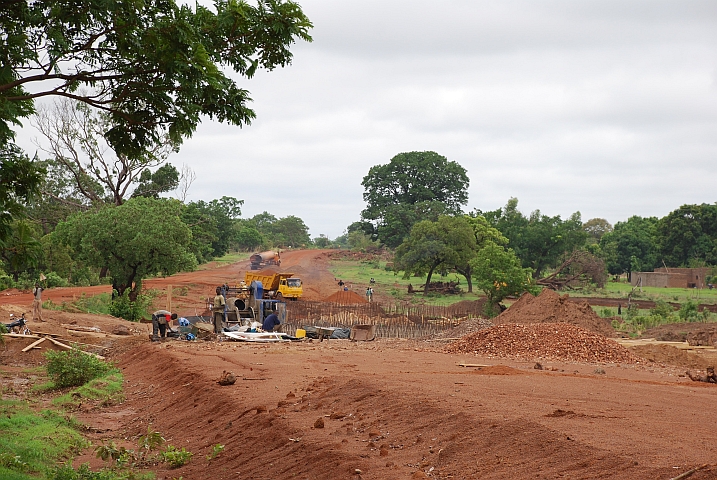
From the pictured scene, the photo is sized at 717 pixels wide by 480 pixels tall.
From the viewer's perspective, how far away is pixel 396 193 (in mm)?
92938

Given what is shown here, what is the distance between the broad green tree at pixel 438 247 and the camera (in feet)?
176

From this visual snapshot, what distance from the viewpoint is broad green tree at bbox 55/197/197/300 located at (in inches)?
1319

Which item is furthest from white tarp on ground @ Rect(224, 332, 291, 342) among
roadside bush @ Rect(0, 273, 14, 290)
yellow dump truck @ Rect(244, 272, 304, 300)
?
yellow dump truck @ Rect(244, 272, 304, 300)

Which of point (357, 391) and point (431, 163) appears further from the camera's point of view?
point (431, 163)

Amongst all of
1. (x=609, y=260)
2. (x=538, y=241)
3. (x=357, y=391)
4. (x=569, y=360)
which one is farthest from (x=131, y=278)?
(x=609, y=260)

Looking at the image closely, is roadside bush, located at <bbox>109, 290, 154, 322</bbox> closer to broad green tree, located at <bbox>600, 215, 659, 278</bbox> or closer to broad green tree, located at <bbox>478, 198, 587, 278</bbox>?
broad green tree, located at <bbox>478, 198, 587, 278</bbox>

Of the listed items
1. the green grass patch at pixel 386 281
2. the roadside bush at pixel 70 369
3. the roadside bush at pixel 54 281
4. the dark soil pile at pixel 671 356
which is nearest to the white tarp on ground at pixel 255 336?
the roadside bush at pixel 70 369

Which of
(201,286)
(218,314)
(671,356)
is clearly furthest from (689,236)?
(218,314)

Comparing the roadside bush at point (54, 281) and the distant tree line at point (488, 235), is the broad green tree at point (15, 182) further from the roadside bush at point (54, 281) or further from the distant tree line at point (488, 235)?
the roadside bush at point (54, 281)

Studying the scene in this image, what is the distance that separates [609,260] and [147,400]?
225ft

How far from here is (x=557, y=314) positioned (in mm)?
29125

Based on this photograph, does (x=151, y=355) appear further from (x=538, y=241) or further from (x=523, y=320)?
(x=538, y=241)

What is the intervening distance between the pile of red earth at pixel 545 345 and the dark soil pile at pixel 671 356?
1.29 meters

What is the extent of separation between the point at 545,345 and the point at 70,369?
13608 mm
